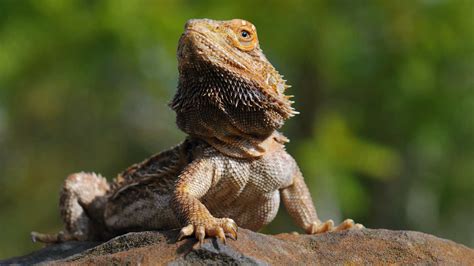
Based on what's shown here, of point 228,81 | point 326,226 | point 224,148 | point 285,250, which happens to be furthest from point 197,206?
point 326,226

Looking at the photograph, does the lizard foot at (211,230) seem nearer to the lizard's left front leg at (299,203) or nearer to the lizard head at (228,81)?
the lizard head at (228,81)

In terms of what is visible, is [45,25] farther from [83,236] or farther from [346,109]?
[83,236]

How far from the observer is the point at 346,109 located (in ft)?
60.4

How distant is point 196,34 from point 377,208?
13.1 metres

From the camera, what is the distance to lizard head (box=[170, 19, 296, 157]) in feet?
18.8

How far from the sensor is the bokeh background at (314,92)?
15.2m

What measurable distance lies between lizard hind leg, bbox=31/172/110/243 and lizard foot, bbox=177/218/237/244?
2600 millimetres

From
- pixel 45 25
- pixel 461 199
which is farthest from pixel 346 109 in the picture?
pixel 45 25

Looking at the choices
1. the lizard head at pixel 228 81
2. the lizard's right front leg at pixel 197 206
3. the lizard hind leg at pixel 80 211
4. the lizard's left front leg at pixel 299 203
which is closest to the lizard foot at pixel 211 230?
the lizard's right front leg at pixel 197 206

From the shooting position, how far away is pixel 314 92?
1747 cm

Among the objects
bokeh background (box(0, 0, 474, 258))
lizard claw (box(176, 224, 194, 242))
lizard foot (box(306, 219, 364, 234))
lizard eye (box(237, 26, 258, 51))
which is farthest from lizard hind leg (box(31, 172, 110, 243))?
bokeh background (box(0, 0, 474, 258))

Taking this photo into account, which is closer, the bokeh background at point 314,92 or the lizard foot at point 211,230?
the lizard foot at point 211,230

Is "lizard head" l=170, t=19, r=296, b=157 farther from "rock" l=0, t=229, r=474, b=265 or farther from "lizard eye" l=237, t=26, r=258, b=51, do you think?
"rock" l=0, t=229, r=474, b=265

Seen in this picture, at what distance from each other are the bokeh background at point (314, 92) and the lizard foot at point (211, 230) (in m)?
9.89
